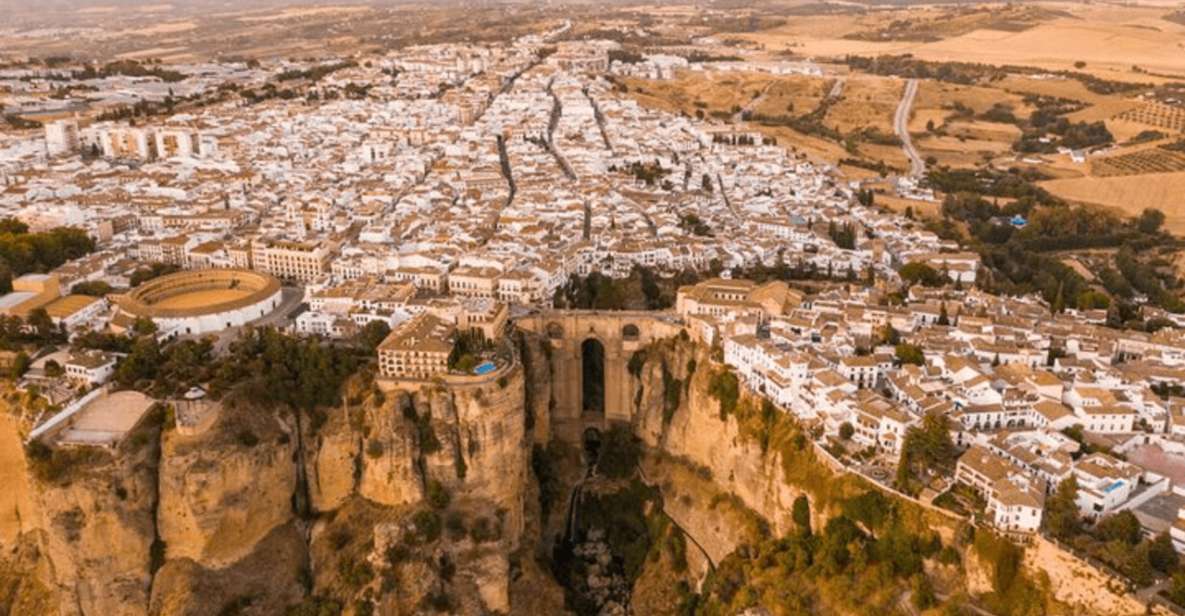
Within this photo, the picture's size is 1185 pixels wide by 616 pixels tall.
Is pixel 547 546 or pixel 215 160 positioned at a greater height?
pixel 215 160

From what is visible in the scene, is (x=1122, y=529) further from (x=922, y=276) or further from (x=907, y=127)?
(x=907, y=127)

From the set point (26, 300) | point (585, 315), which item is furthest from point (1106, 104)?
point (26, 300)

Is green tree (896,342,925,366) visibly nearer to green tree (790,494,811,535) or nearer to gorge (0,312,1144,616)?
gorge (0,312,1144,616)

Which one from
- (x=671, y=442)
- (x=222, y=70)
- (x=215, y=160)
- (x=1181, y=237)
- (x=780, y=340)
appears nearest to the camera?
(x=780, y=340)

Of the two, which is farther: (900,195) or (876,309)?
(900,195)

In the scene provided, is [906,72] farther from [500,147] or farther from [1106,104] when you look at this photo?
[500,147]

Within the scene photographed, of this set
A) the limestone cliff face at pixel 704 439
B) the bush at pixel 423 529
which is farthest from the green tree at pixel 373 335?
the limestone cliff face at pixel 704 439

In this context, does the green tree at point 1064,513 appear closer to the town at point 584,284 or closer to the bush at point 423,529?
the town at point 584,284
